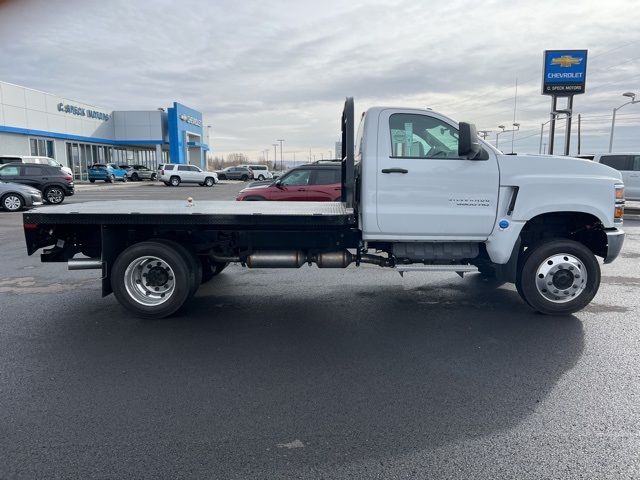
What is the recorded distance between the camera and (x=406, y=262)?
5875 mm

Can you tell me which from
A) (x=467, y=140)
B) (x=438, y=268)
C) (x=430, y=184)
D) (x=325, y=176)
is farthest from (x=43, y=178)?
(x=467, y=140)

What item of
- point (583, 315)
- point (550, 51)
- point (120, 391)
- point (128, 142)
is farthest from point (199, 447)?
point (128, 142)

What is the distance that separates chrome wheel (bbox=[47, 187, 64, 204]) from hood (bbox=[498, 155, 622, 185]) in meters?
19.8

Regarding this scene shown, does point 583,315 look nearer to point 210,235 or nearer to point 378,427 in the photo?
→ point 378,427

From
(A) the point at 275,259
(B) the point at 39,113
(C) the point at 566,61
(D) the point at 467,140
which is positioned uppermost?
(C) the point at 566,61

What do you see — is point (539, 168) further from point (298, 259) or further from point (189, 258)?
point (189, 258)

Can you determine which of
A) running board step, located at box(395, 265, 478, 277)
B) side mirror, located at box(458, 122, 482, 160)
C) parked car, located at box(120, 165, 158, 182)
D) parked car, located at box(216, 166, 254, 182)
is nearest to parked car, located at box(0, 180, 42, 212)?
running board step, located at box(395, 265, 478, 277)

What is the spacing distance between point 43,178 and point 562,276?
68.3ft

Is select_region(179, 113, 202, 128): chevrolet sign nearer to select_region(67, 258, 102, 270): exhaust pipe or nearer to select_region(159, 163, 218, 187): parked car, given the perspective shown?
select_region(159, 163, 218, 187): parked car

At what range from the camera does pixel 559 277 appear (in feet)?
18.4

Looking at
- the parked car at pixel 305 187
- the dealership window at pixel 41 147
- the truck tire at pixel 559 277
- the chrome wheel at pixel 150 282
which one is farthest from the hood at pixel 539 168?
the dealership window at pixel 41 147

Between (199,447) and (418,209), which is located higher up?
(418,209)

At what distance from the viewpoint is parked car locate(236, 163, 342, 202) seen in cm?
1270

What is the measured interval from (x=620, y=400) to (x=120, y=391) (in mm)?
3937
